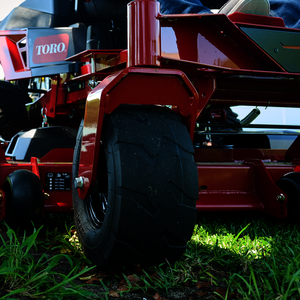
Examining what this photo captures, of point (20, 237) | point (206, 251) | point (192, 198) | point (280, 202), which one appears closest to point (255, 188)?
point (280, 202)

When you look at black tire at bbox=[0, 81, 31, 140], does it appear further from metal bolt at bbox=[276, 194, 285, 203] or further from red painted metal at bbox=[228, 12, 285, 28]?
metal bolt at bbox=[276, 194, 285, 203]

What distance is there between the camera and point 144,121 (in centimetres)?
148

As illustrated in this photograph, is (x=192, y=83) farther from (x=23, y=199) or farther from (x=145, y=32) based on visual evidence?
(x=23, y=199)

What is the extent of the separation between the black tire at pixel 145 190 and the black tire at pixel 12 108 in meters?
2.56

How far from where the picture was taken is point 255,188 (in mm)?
2330

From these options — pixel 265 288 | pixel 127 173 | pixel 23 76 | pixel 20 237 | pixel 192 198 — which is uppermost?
pixel 23 76

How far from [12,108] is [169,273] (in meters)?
2.84

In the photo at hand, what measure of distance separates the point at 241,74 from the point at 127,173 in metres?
0.97

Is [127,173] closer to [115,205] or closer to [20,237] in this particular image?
[115,205]

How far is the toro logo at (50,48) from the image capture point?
9.29 ft

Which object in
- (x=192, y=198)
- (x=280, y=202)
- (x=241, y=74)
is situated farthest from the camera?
(x=280, y=202)

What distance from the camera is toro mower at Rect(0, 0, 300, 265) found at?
138 centimetres

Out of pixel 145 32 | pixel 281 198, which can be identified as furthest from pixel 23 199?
pixel 281 198

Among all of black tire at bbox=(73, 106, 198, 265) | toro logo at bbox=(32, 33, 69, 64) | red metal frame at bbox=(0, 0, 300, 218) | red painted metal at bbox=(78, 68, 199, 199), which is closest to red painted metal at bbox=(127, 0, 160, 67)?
red metal frame at bbox=(0, 0, 300, 218)
